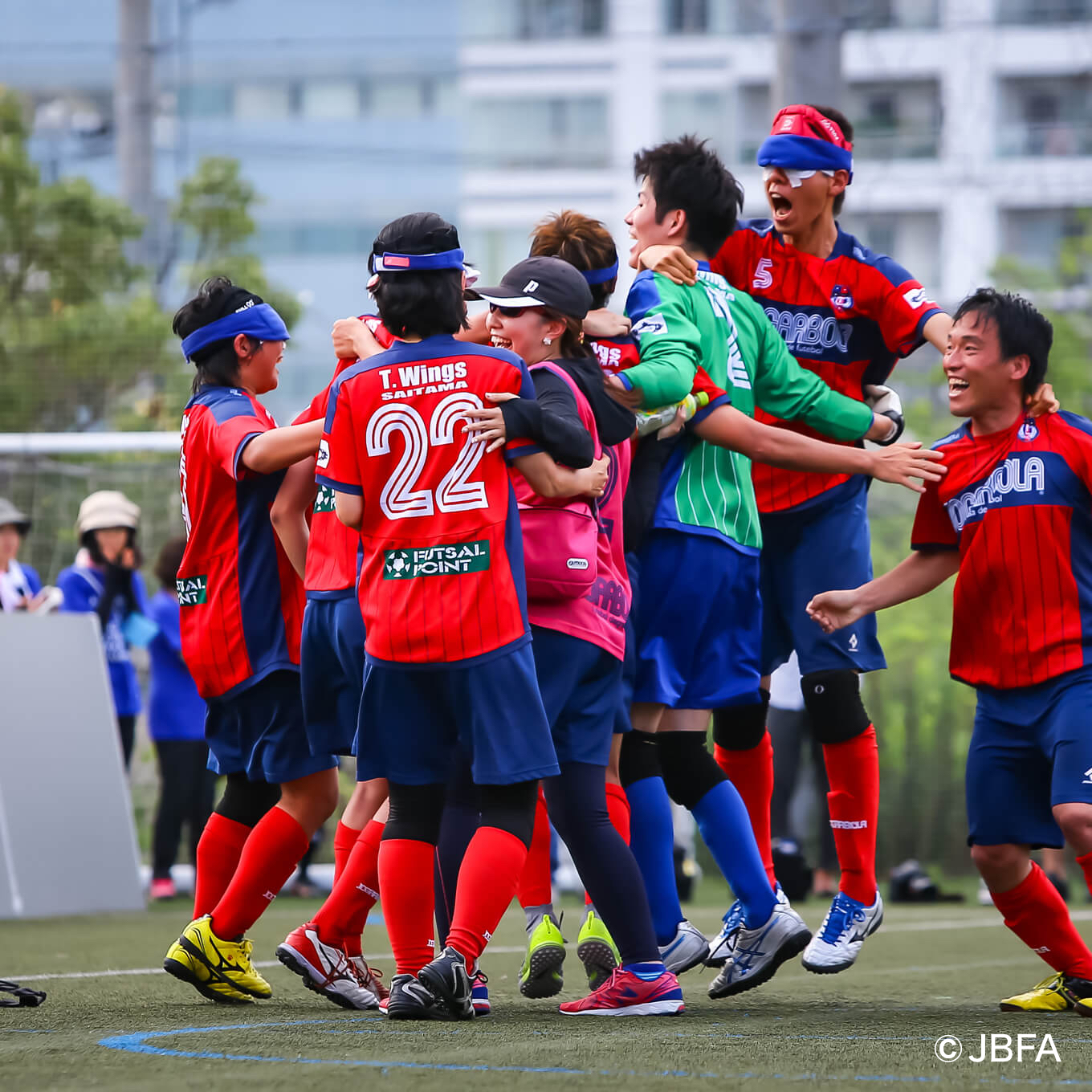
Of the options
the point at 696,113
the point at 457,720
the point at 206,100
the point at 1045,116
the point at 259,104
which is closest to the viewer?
the point at 457,720

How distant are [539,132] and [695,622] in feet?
57.9

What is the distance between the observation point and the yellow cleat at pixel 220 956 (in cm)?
427

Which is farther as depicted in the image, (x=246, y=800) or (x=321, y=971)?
(x=246, y=800)

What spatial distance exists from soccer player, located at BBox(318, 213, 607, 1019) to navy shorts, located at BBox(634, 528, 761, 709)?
665mm

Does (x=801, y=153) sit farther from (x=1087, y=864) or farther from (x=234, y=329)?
(x=1087, y=864)

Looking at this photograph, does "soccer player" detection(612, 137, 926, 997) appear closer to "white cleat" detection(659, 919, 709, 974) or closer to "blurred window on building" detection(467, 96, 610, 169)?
"white cleat" detection(659, 919, 709, 974)

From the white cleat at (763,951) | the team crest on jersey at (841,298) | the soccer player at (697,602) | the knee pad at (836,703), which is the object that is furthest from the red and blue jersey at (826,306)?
the white cleat at (763,951)

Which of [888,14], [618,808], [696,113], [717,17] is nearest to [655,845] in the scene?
[618,808]

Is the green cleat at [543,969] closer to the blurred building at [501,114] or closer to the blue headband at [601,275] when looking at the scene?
the blue headband at [601,275]

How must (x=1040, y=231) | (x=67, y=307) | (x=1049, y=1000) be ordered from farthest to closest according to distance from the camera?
(x=1040, y=231) < (x=67, y=307) < (x=1049, y=1000)

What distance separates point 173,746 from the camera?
8.80 metres

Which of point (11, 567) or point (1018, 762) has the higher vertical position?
point (1018, 762)

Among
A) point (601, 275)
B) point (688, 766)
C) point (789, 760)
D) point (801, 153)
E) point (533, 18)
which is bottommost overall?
point (789, 760)

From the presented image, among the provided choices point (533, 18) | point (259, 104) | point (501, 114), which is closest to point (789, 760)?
point (533, 18)
